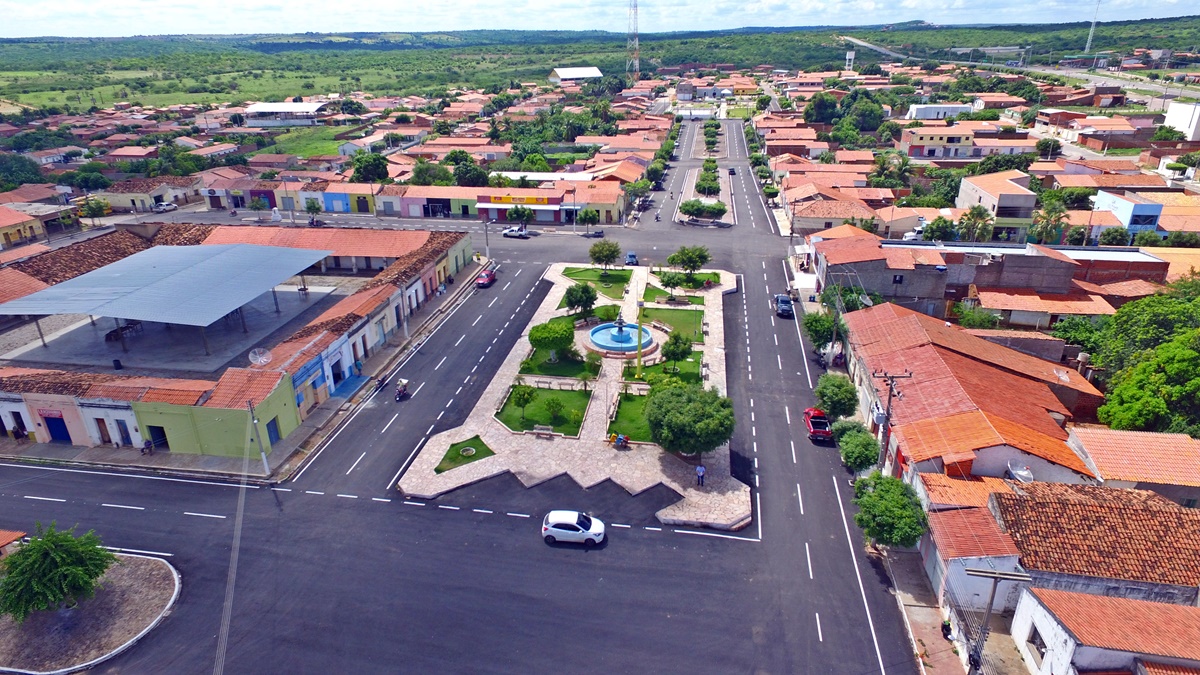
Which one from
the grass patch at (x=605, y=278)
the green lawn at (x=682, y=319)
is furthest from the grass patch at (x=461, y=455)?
the grass patch at (x=605, y=278)

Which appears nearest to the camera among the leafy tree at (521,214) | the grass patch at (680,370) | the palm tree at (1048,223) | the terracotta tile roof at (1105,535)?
the terracotta tile roof at (1105,535)

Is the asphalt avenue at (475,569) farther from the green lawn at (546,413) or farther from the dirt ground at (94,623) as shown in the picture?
the green lawn at (546,413)

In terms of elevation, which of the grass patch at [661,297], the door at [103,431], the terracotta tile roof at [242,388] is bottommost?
the grass patch at [661,297]

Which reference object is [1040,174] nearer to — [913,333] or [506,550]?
[913,333]

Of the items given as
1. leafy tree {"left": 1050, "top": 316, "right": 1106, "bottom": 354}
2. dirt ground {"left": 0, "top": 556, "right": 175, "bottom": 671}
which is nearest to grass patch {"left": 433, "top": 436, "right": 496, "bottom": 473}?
dirt ground {"left": 0, "top": 556, "right": 175, "bottom": 671}

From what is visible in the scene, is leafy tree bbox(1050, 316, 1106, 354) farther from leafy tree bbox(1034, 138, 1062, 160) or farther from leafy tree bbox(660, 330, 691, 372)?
leafy tree bbox(1034, 138, 1062, 160)

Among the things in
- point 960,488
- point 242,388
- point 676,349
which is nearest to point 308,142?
point 242,388

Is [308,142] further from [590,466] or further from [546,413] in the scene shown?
[590,466]
